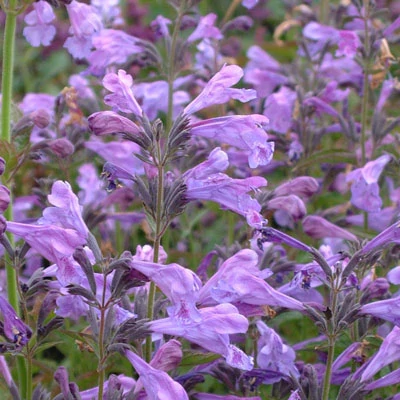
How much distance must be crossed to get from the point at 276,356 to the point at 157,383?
17.0 inches

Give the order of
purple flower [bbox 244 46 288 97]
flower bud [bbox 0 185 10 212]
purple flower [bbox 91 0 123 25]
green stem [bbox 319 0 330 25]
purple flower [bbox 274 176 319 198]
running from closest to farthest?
flower bud [bbox 0 185 10 212]
purple flower [bbox 274 176 319 198]
purple flower [bbox 91 0 123 25]
purple flower [bbox 244 46 288 97]
green stem [bbox 319 0 330 25]

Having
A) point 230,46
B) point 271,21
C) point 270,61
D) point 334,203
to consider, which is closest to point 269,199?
point 334,203

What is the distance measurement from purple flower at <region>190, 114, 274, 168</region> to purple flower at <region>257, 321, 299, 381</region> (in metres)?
0.45

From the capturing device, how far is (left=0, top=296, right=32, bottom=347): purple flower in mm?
1578

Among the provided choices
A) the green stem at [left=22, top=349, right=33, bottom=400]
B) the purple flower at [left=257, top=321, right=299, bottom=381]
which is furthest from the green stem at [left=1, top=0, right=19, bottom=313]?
the purple flower at [left=257, top=321, right=299, bottom=381]

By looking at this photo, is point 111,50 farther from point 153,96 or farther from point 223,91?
point 223,91

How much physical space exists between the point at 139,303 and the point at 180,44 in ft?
3.32

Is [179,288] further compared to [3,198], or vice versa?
[3,198]

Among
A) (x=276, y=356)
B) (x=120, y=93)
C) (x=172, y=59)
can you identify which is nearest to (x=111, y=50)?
(x=172, y=59)

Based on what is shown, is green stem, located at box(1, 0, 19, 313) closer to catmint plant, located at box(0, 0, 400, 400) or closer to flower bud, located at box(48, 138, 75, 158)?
catmint plant, located at box(0, 0, 400, 400)

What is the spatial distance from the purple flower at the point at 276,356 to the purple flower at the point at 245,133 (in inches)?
17.9

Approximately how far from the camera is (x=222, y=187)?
62.3 inches

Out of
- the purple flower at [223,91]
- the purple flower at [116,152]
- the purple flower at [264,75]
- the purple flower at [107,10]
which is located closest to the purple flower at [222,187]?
the purple flower at [223,91]

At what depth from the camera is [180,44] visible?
2.41 meters
